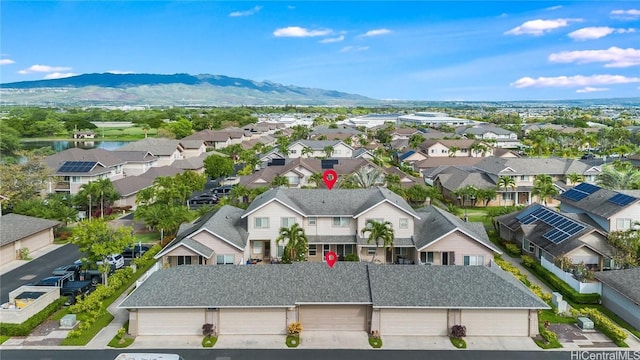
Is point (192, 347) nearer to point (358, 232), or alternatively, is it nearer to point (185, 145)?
point (358, 232)

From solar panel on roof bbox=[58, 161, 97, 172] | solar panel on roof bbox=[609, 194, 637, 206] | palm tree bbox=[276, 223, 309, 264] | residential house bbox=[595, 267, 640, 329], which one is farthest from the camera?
solar panel on roof bbox=[58, 161, 97, 172]

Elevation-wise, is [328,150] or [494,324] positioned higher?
[328,150]

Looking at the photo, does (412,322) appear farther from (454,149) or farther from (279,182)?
(454,149)

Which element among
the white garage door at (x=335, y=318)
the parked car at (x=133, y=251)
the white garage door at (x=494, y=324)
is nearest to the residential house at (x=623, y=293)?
the white garage door at (x=494, y=324)

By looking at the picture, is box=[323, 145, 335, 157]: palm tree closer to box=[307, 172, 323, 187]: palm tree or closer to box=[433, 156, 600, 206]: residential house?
box=[433, 156, 600, 206]: residential house

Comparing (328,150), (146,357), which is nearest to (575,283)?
(146,357)

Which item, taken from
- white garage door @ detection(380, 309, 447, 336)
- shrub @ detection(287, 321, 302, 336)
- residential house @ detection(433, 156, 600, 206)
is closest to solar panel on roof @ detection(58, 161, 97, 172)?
residential house @ detection(433, 156, 600, 206)

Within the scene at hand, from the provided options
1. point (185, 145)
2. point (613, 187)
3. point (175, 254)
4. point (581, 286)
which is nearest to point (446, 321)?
point (581, 286)
